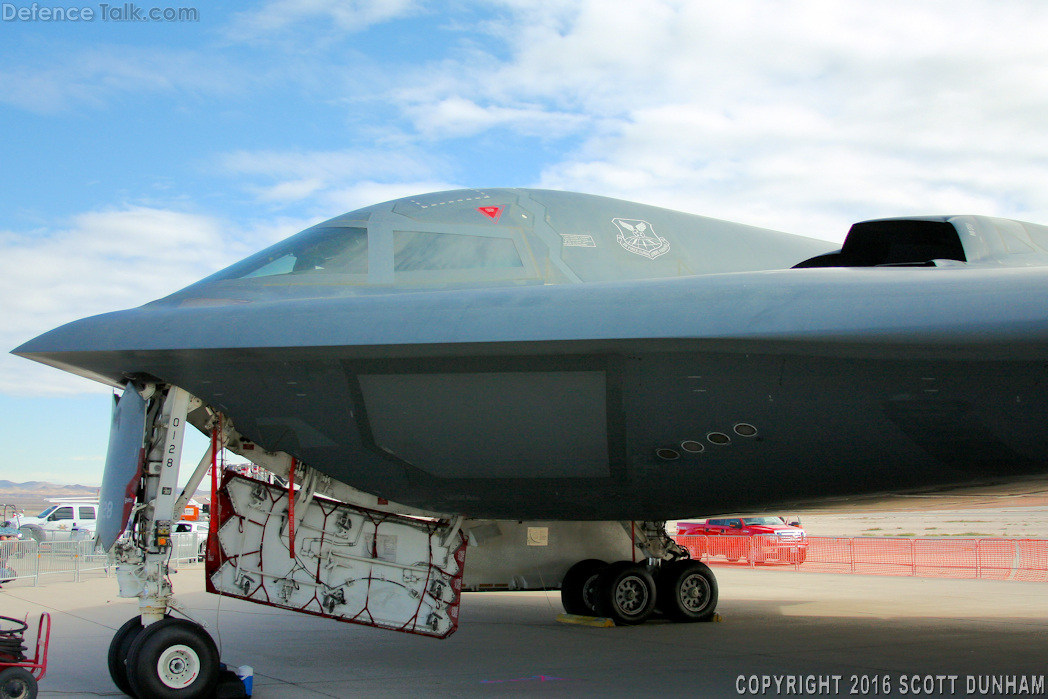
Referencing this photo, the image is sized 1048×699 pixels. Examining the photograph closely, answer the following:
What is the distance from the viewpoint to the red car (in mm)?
25094

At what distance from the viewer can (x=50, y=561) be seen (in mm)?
21719

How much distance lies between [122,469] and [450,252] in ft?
9.22

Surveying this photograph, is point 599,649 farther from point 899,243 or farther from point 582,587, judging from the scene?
point 899,243

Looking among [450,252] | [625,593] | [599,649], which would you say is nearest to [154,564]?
[450,252]

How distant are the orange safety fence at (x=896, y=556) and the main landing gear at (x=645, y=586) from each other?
1187 centimetres

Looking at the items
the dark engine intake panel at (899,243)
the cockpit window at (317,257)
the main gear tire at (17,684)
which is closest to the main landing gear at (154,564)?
the main gear tire at (17,684)

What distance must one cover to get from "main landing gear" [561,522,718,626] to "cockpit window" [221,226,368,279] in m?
5.95

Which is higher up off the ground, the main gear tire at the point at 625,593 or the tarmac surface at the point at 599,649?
the main gear tire at the point at 625,593

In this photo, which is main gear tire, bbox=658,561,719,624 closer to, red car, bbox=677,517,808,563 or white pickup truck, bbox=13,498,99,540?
red car, bbox=677,517,808,563

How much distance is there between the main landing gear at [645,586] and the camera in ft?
37.2

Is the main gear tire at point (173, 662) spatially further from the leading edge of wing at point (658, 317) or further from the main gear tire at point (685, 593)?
the main gear tire at point (685, 593)

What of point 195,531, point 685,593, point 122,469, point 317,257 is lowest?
point 685,593

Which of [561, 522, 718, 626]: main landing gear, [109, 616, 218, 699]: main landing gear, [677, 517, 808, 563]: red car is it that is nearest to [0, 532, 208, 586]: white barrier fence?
[561, 522, 718, 626]: main landing gear

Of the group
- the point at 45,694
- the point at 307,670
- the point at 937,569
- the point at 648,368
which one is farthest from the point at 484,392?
the point at 937,569
